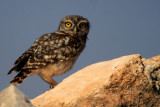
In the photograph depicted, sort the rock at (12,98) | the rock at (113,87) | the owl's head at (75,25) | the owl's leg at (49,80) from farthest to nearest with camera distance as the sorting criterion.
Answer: the owl's head at (75,25) < the owl's leg at (49,80) < the rock at (113,87) < the rock at (12,98)

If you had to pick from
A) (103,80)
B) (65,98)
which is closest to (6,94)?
(65,98)

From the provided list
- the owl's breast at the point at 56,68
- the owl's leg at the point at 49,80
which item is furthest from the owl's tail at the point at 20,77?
the owl's leg at the point at 49,80

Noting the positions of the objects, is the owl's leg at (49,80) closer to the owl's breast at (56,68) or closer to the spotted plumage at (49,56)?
the spotted plumage at (49,56)

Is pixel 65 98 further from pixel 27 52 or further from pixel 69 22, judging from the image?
pixel 69 22

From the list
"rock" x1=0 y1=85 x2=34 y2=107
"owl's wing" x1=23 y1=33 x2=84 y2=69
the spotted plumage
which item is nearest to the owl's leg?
the spotted plumage

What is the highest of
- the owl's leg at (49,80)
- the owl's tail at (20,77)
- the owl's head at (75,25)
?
the owl's head at (75,25)

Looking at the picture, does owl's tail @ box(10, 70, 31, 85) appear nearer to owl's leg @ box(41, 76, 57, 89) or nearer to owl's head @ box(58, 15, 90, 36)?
owl's leg @ box(41, 76, 57, 89)
